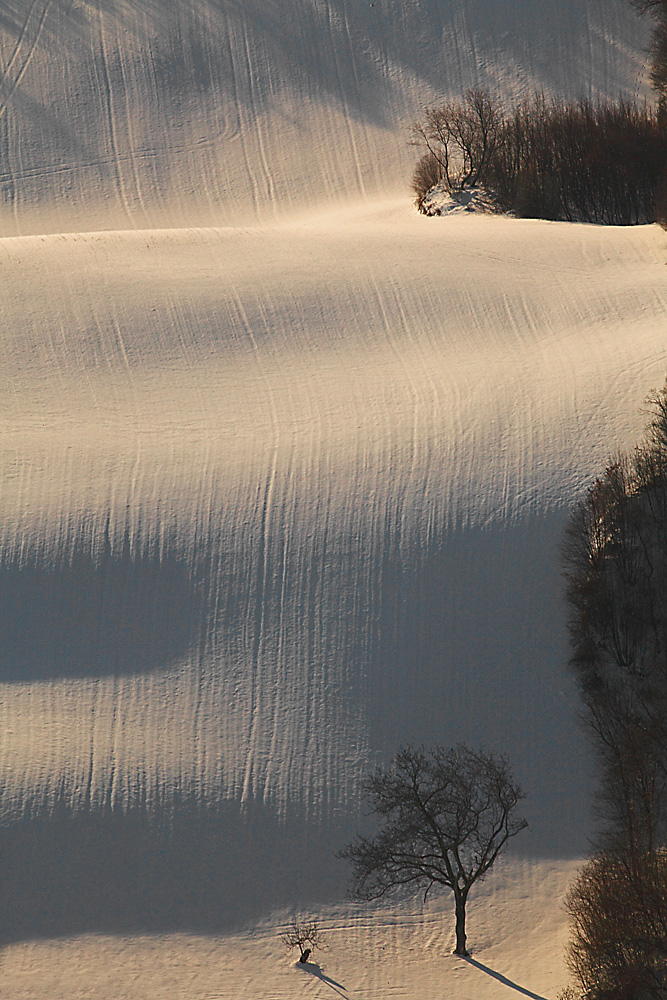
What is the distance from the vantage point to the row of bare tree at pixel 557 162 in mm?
44000

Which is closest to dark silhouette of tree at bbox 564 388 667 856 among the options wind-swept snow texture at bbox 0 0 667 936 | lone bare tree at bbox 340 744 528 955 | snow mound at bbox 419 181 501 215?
wind-swept snow texture at bbox 0 0 667 936

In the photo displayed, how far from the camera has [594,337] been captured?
3469cm

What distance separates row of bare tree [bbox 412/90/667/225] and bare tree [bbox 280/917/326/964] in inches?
1186

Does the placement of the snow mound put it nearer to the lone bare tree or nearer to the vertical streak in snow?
the vertical streak in snow

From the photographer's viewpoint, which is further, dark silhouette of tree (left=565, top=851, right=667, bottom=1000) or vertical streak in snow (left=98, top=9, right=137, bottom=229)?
vertical streak in snow (left=98, top=9, right=137, bottom=229)

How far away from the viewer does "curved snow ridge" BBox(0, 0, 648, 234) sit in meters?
48.5

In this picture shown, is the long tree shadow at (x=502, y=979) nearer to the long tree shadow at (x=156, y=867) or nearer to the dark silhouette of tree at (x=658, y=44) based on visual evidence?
the long tree shadow at (x=156, y=867)

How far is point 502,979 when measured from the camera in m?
24.2

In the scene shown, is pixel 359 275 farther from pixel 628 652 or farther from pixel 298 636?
pixel 628 652

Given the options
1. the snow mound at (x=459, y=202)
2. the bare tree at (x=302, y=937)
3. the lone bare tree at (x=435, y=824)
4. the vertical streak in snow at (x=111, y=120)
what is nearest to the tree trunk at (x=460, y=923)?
the lone bare tree at (x=435, y=824)

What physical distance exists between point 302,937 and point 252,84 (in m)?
41.1

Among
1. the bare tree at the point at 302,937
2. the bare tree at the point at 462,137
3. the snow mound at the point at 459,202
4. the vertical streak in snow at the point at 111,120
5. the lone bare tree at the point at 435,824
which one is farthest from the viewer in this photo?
the vertical streak in snow at the point at 111,120

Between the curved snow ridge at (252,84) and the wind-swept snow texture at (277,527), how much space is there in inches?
293

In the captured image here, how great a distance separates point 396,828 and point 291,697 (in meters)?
5.85
